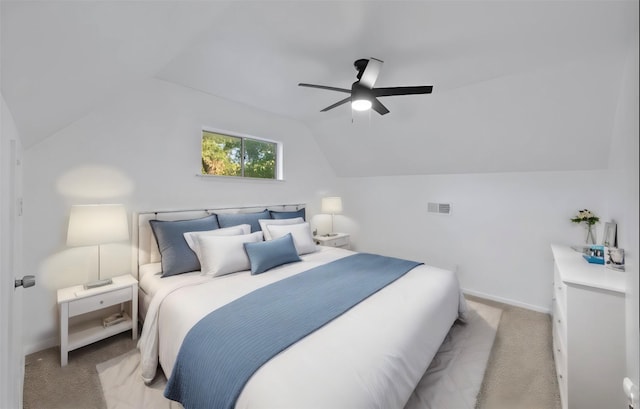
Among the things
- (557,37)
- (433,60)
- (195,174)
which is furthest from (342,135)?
(557,37)

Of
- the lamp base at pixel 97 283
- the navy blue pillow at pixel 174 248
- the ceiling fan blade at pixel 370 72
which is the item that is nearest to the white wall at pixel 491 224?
the ceiling fan blade at pixel 370 72

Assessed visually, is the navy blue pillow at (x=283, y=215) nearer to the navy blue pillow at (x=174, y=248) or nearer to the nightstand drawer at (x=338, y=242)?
the nightstand drawer at (x=338, y=242)

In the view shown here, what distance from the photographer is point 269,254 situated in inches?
96.7

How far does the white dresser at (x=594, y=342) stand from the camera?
139 cm

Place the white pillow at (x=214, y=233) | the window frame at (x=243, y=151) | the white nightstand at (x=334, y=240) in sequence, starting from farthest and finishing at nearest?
the white nightstand at (x=334, y=240) < the window frame at (x=243, y=151) < the white pillow at (x=214, y=233)

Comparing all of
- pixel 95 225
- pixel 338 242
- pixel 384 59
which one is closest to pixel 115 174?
pixel 95 225

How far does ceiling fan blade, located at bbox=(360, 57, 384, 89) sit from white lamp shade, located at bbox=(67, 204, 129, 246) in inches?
91.3

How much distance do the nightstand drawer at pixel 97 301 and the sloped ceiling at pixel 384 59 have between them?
4.13 feet

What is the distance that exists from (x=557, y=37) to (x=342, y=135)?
2.63 meters

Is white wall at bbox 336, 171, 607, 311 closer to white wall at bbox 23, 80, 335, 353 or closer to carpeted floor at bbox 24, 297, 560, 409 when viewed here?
carpeted floor at bbox 24, 297, 560, 409

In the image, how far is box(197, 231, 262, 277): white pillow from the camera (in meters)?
2.28

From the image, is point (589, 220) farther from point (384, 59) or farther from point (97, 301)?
point (97, 301)

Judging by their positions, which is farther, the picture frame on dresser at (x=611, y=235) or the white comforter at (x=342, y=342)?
the picture frame on dresser at (x=611, y=235)

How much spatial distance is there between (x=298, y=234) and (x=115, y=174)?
1.92m
